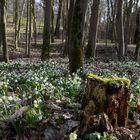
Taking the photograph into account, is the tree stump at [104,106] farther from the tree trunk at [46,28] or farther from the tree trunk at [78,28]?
the tree trunk at [46,28]

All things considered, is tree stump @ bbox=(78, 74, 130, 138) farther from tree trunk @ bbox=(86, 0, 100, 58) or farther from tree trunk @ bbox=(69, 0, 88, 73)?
tree trunk @ bbox=(86, 0, 100, 58)

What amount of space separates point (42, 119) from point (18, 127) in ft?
1.29

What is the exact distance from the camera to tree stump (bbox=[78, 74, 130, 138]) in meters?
4.86

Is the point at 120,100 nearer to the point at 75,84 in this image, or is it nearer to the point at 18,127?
the point at 18,127

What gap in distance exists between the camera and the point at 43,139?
493cm

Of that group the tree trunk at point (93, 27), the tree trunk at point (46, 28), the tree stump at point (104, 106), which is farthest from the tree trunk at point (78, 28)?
the tree trunk at point (93, 27)

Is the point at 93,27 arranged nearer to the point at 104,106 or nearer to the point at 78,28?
the point at 78,28

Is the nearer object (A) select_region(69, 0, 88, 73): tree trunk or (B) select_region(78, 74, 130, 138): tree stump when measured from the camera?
(B) select_region(78, 74, 130, 138): tree stump

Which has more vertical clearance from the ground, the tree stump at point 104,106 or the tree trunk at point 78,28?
the tree trunk at point 78,28

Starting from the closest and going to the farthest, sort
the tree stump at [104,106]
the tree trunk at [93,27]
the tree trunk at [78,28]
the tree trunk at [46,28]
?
1. the tree stump at [104,106]
2. the tree trunk at [78,28]
3. the tree trunk at [46,28]
4. the tree trunk at [93,27]

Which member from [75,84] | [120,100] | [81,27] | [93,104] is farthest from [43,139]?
[81,27]

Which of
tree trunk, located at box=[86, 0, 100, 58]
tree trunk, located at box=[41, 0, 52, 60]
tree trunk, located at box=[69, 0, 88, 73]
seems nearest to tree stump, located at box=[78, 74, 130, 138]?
A: tree trunk, located at box=[69, 0, 88, 73]

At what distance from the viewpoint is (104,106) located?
505 cm

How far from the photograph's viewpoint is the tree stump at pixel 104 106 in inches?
191
